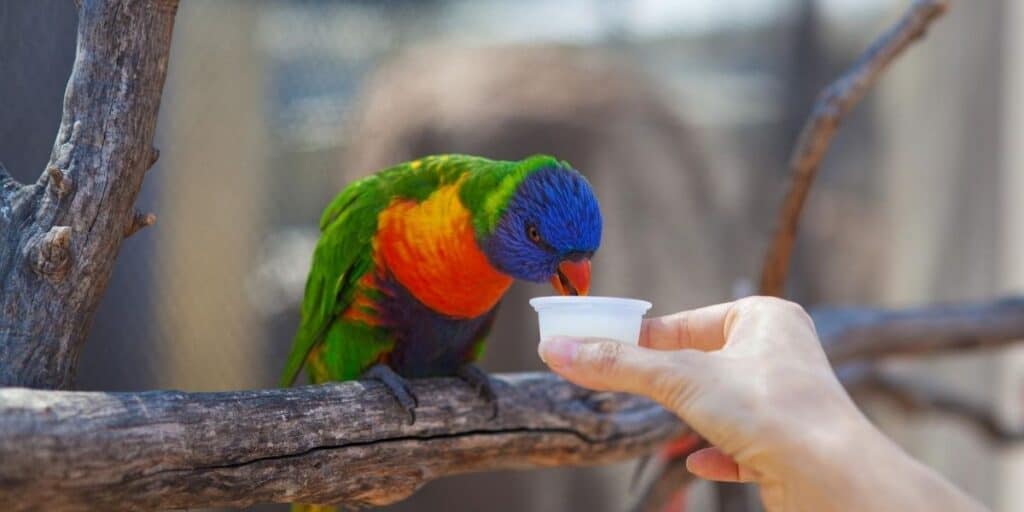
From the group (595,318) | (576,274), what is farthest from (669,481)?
(595,318)

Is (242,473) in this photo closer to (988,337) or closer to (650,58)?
(988,337)

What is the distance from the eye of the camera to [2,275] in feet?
3.94

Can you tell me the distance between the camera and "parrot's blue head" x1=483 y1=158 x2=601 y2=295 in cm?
147

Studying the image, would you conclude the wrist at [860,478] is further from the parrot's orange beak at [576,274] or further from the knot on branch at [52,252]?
the knot on branch at [52,252]

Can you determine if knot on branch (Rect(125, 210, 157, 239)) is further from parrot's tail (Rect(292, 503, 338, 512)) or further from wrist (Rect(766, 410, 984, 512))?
wrist (Rect(766, 410, 984, 512))

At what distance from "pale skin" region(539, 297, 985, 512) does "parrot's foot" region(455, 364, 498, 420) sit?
570 millimetres

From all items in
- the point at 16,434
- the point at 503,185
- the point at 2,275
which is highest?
the point at 503,185

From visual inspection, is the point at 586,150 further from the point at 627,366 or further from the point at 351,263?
the point at 627,366

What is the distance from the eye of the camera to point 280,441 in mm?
1219

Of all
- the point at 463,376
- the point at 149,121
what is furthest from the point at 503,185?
the point at 149,121

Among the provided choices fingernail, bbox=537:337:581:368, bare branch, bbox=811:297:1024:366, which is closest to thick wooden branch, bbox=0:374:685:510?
fingernail, bbox=537:337:581:368

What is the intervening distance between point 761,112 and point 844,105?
1.36 meters

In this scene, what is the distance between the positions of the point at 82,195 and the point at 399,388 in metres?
0.57

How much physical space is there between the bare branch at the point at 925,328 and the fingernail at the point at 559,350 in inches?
62.0
